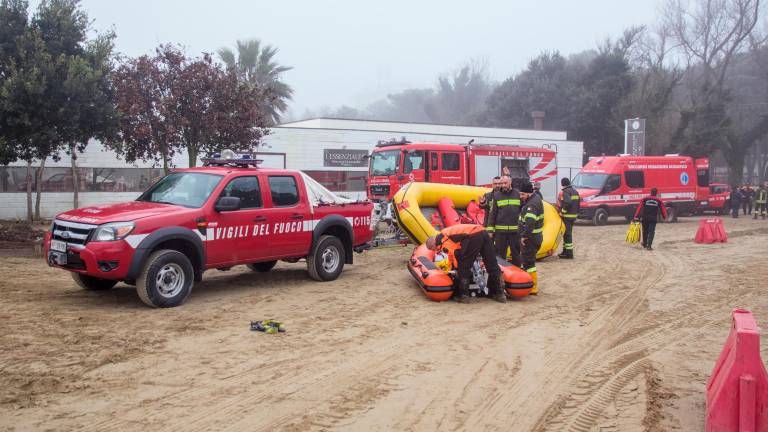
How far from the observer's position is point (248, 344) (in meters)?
6.80

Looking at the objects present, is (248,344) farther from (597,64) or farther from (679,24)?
(679,24)

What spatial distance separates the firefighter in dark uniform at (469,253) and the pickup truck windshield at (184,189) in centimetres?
329

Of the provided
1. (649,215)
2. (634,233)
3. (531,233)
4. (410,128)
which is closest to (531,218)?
(531,233)

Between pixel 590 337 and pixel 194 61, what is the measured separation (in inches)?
515

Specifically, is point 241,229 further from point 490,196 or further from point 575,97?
point 575,97

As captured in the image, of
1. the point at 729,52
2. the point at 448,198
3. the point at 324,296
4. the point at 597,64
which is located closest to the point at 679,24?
the point at 729,52

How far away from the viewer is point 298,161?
27312 mm

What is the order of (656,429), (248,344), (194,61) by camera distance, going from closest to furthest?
(656,429) → (248,344) → (194,61)

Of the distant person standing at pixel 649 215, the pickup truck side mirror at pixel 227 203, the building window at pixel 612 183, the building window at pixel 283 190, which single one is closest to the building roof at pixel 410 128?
the building window at pixel 612 183

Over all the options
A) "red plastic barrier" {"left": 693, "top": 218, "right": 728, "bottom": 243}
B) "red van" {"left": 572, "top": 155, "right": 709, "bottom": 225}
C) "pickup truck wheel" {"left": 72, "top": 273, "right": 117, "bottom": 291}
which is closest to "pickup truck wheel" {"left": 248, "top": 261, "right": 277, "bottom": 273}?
"pickup truck wheel" {"left": 72, "top": 273, "right": 117, "bottom": 291}

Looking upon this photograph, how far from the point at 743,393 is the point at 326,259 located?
7376mm

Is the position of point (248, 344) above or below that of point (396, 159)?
below

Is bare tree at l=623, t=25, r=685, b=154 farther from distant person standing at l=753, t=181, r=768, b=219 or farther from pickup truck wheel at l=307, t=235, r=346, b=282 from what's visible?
pickup truck wheel at l=307, t=235, r=346, b=282

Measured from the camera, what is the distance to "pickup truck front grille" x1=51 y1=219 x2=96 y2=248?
7.85m
